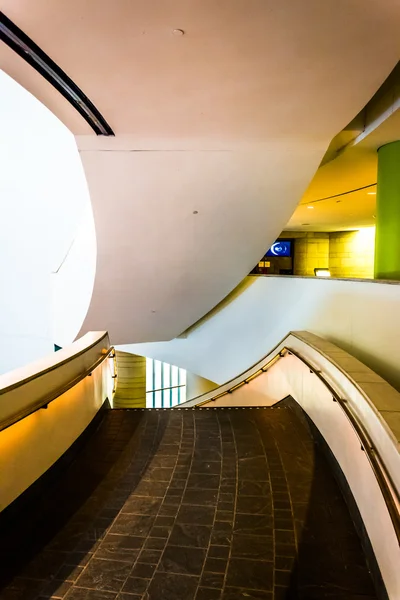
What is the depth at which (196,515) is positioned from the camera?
2.81m

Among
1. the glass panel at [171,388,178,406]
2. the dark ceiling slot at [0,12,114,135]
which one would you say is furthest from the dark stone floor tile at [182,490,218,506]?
the glass panel at [171,388,178,406]

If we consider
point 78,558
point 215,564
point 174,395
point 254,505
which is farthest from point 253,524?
point 174,395

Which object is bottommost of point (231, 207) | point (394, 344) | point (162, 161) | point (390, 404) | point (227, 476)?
point (227, 476)

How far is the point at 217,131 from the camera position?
515cm

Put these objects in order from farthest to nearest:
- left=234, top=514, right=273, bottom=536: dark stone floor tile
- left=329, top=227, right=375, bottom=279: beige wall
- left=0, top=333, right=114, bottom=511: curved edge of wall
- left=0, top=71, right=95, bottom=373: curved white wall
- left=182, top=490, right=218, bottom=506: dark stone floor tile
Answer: left=329, top=227, right=375, bottom=279: beige wall < left=0, top=71, right=95, bottom=373: curved white wall < left=182, top=490, right=218, bottom=506: dark stone floor tile < left=234, top=514, right=273, bottom=536: dark stone floor tile < left=0, top=333, right=114, bottom=511: curved edge of wall

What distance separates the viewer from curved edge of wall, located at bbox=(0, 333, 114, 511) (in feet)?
8.27

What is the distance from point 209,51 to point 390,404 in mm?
2999

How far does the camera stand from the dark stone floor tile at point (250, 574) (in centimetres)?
220

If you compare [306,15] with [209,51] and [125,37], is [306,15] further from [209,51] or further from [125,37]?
[125,37]

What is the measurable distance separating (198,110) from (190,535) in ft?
13.3

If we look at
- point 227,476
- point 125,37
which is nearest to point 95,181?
point 125,37

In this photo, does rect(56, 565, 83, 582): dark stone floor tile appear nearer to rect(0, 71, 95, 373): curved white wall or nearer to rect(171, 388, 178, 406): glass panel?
rect(0, 71, 95, 373): curved white wall

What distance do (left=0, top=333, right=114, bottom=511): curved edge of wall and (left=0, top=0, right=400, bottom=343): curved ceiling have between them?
255cm

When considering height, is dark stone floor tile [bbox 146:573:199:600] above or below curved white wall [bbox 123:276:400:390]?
below
